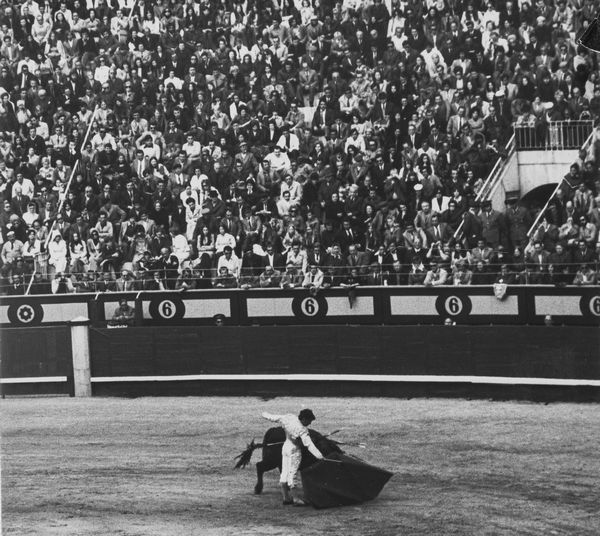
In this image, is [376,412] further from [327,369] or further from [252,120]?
[252,120]

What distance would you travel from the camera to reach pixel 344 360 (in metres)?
18.1

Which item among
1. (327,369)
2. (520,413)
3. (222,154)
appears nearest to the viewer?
(520,413)

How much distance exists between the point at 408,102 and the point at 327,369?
10.8 ft

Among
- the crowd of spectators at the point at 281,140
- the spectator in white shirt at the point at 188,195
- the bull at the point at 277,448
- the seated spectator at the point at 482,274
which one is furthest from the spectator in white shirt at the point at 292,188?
the bull at the point at 277,448

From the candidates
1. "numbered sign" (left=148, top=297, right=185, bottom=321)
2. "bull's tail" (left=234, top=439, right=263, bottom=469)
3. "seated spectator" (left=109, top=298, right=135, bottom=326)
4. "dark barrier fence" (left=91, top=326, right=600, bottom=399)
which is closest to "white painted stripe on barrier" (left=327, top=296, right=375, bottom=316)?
"dark barrier fence" (left=91, top=326, right=600, bottom=399)

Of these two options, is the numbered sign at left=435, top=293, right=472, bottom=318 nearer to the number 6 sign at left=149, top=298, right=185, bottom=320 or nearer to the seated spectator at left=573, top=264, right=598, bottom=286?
the seated spectator at left=573, top=264, right=598, bottom=286

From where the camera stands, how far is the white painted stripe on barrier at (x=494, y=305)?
17.5 m

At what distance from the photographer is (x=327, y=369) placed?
1812cm

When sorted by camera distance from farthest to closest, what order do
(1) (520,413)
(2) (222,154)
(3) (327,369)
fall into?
(2) (222,154)
(3) (327,369)
(1) (520,413)

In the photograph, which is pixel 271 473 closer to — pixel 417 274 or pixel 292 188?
pixel 417 274

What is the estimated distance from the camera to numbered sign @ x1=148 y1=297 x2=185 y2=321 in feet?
61.4

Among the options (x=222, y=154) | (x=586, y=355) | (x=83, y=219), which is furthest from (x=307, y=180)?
(x=586, y=355)

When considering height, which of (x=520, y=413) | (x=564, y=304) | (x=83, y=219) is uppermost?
(x=83, y=219)

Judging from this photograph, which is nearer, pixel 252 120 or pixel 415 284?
pixel 415 284
